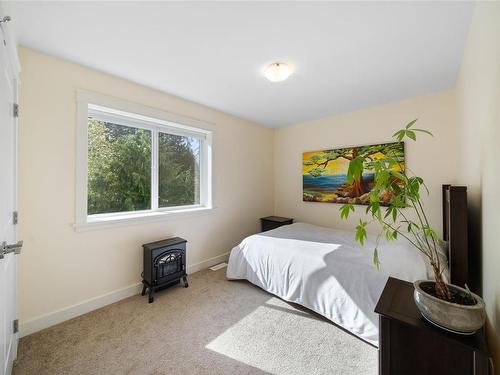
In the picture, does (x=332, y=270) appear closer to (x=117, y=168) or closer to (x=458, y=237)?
(x=458, y=237)

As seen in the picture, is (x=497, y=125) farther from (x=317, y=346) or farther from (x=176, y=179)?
(x=176, y=179)

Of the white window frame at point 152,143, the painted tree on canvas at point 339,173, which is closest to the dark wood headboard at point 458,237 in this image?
the painted tree on canvas at point 339,173

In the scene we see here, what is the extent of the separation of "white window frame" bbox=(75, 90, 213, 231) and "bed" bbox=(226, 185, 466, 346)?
3.46 feet

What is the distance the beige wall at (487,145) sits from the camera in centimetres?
104

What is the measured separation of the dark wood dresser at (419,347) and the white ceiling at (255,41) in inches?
72.2

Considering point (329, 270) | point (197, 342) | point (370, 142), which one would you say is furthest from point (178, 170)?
point (370, 142)

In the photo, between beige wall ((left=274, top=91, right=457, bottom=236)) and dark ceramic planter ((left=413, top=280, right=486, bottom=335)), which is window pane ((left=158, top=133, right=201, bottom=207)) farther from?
dark ceramic planter ((left=413, top=280, right=486, bottom=335))

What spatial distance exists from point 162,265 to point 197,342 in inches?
38.8

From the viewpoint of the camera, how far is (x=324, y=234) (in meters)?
2.92

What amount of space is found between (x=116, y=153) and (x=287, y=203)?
2.92 meters

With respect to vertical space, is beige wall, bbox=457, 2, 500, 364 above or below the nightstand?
above

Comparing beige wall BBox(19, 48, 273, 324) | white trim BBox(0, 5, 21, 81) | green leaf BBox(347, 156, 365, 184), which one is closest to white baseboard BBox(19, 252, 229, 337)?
beige wall BBox(19, 48, 273, 324)

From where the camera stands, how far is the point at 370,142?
127 inches

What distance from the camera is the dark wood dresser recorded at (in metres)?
0.89
